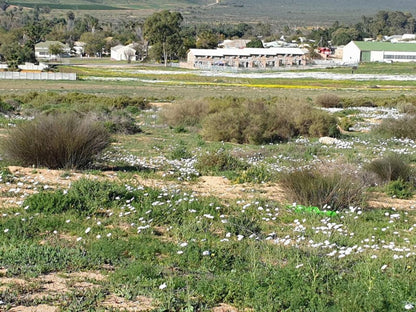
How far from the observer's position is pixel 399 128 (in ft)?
84.4

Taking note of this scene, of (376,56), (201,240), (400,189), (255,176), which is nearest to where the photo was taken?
(201,240)

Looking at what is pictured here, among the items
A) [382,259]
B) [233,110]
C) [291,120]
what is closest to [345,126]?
[291,120]

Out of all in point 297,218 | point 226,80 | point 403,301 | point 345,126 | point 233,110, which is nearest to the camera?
point 403,301

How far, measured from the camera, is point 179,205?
9.95 m

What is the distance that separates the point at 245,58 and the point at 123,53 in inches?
1091

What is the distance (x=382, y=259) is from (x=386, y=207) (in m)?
4.00

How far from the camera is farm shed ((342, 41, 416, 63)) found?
413 ft

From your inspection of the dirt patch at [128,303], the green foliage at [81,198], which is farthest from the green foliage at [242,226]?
the dirt patch at [128,303]

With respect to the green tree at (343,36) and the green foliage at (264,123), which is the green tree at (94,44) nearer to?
the green tree at (343,36)

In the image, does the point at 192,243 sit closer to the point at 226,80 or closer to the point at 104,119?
the point at 104,119

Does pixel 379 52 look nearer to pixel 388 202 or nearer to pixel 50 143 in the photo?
pixel 388 202

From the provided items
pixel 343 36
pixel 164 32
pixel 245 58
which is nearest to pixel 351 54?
pixel 245 58

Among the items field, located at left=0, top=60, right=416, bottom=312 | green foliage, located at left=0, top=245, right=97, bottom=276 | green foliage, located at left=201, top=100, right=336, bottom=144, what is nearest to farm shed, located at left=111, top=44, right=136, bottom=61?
green foliage, located at left=201, top=100, right=336, bottom=144

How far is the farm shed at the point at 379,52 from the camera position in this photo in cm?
12600
